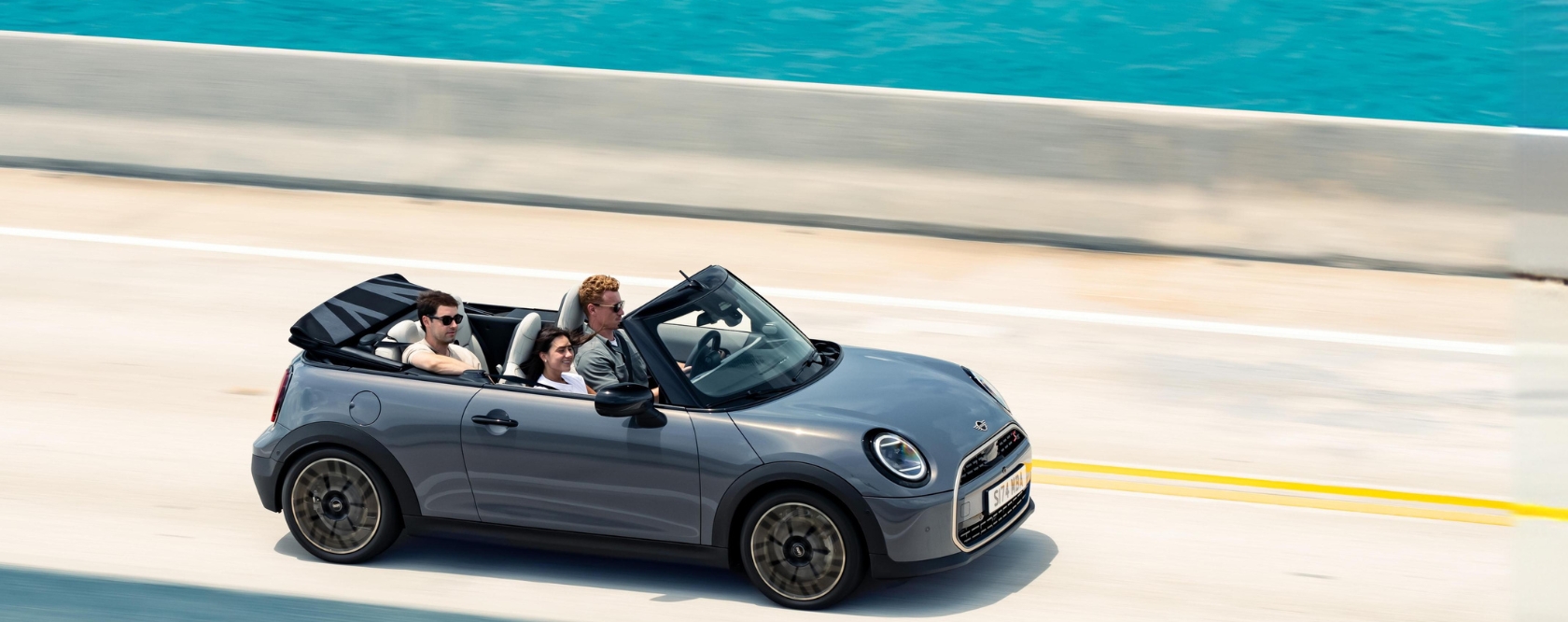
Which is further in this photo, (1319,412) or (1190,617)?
(1319,412)

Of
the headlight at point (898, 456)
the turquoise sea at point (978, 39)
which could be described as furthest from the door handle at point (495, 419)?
the turquoise sea at point (978, 39)

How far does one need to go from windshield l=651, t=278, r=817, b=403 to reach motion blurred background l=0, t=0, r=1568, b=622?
91cm

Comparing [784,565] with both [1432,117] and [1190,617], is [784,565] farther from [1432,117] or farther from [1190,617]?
[1432,117]

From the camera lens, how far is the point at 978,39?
21672mm

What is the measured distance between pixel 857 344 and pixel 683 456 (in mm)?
4009

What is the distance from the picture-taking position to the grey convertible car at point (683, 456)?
6336 mm

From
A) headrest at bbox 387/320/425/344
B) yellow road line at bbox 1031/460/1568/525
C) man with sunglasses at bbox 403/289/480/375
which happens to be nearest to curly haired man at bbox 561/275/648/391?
man with sunglasses at bbox 403/289/480/375

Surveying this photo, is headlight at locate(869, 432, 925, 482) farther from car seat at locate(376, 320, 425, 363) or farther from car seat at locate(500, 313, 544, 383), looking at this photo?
car seat at locate(376, 320, 425, 363)

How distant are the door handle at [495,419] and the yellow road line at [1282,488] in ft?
9.60

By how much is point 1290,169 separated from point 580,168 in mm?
5734

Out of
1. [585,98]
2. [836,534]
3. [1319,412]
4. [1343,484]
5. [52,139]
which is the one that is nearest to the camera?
[836,534]

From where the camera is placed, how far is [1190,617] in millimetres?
6543

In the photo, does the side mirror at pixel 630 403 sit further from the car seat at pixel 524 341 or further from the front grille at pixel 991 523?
the front grille at pixel 991 523

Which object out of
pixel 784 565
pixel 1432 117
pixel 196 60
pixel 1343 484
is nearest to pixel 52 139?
pixel 196 60
